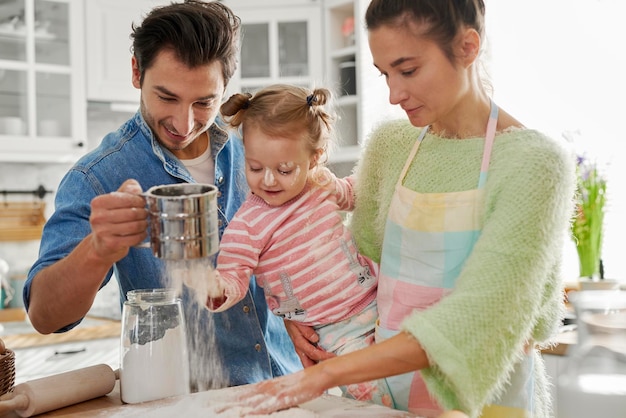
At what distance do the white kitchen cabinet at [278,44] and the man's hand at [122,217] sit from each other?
264 centimetres

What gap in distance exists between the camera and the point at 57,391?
1.15 metres

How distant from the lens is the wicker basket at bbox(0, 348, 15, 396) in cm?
114

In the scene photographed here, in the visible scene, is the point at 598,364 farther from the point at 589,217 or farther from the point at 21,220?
A: the point at 21,220

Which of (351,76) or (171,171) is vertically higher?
(351,76)

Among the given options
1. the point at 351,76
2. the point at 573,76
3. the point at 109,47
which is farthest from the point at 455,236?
the point at 109,47

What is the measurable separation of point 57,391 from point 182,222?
1.40ft

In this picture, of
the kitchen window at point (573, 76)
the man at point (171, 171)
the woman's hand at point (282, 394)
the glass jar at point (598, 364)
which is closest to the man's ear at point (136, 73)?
the man at point (171, 171)

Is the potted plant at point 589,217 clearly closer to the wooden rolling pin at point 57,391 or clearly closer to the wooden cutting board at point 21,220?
the wooden rolling pin at point 57,391

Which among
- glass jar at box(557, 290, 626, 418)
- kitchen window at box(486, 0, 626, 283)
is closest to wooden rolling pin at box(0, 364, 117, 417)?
glass jar at box(557, 290, 626, 418)

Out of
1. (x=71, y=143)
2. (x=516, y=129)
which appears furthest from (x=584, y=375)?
(x=71, y=143)

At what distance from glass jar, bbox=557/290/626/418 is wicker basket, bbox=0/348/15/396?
34.4 inches

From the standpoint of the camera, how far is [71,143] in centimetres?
340

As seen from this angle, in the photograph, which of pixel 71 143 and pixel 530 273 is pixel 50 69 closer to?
pixel 71 143

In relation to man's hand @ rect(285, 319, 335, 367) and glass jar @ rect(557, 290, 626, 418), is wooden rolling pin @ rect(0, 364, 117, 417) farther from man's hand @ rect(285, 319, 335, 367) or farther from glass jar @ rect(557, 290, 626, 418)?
glass jar @ rect(557, 290, 626, 418)
